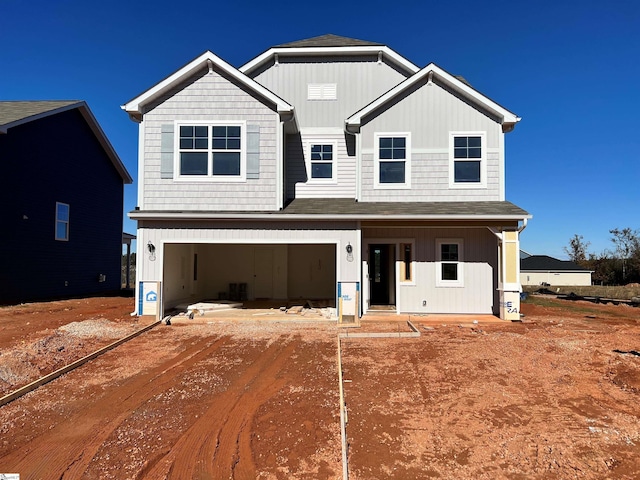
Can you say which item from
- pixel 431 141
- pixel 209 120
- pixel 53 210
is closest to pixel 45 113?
pixel 53 210

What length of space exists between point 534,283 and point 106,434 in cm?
4188

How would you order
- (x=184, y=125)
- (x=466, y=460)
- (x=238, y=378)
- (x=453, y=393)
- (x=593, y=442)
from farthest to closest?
1. (x=184, y=125)
2. (x=238, y=378)
3. (x=453, y=393)
4. (x=593, y=442)
5. (x=466, y=460)

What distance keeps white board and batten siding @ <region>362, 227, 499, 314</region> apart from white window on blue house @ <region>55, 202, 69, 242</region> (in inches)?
590

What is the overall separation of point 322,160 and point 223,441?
10.2 meters

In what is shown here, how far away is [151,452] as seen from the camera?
12.2 ft

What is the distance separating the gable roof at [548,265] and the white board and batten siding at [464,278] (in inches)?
1270

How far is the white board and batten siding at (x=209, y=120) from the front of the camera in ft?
35.7

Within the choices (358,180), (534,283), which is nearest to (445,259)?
(358,180)

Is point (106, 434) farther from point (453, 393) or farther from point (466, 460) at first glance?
point (453, 393)

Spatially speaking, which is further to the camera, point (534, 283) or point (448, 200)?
point (534, 283)

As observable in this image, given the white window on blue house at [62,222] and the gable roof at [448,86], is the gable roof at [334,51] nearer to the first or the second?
the gable roof at [448,86]

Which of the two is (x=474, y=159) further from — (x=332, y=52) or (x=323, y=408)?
(x=323, y=408)

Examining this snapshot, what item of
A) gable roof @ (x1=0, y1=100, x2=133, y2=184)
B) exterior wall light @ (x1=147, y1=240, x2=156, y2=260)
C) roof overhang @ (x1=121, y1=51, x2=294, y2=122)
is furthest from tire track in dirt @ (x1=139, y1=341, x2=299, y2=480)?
gable roof @ (x1=0, y1=100, x2=133, y2=184)

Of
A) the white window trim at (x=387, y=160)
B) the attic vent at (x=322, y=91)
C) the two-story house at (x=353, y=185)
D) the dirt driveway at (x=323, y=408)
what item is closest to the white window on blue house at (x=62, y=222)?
the two-story house at (x=353, y=185)
